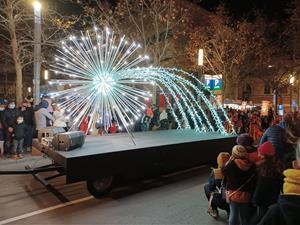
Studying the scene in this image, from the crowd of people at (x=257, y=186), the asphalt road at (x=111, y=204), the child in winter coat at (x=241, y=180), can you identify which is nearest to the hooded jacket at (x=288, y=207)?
the crowd of people at (x=257, y=186)

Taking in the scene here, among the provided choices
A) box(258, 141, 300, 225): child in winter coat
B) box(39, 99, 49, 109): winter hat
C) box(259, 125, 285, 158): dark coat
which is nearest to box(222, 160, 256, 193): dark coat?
box(258, 141, 300, 225): child in winter coat

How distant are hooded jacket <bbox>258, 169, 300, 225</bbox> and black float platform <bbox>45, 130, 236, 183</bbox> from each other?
11.8 ft

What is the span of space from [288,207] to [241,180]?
4.81 ft

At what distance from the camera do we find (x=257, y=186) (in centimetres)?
427

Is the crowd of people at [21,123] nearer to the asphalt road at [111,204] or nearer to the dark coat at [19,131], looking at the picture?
the dark coat at [19,131]

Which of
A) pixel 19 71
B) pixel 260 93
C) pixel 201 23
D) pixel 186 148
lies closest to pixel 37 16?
pixel 19 71

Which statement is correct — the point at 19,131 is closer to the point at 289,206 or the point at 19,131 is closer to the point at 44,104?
the point at 44,104

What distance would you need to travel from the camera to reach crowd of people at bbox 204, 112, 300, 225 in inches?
132

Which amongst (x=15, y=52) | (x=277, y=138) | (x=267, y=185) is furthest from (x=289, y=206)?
(x=15, y=52)

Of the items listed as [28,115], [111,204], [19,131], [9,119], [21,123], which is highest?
[28,115]

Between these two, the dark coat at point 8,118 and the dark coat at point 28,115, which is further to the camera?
the dark coat at point 28,115

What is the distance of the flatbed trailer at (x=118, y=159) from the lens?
6.24 m

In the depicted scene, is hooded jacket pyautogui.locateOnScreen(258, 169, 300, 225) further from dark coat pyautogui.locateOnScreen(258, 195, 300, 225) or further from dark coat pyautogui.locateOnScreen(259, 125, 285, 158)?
A: dark coat pyautogui.locateOnScreen(259, 125, 285, 158)

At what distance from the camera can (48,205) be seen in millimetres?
6488
